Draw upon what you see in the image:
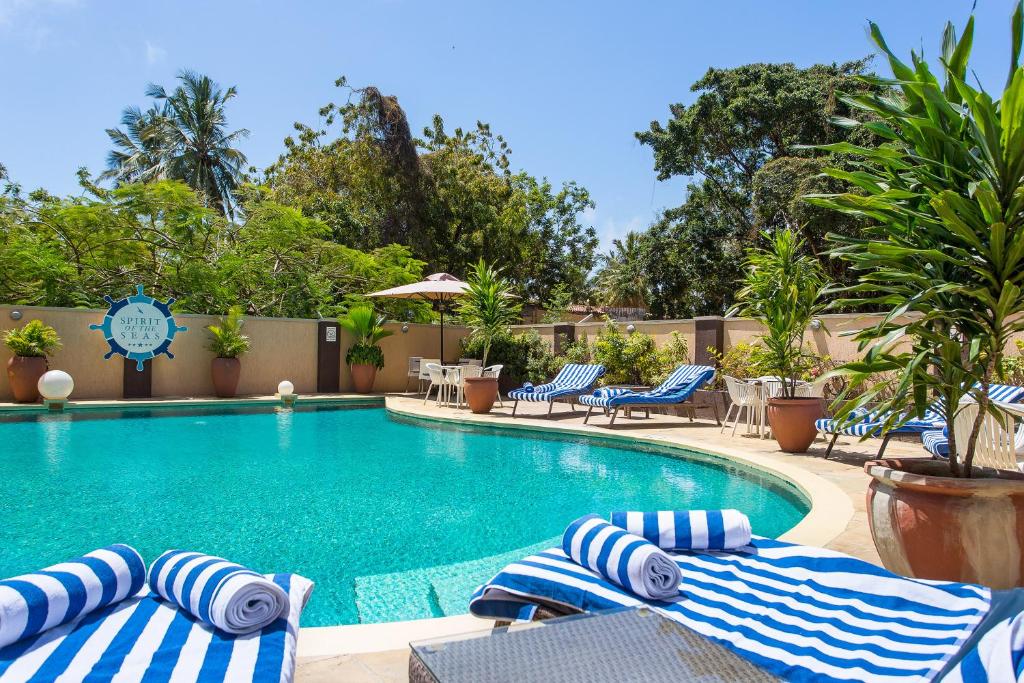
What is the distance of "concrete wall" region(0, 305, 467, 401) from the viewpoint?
41.5 feet

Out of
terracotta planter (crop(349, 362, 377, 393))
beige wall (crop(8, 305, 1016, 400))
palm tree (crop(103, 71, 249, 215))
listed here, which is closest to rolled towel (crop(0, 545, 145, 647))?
beige wall (crop(8, 305, 1016, 400))

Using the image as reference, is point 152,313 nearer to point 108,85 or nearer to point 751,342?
point 108,85

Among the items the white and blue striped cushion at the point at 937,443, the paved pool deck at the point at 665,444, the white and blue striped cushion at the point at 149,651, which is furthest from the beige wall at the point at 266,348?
the white and blue striped cushion at the point at 149,651

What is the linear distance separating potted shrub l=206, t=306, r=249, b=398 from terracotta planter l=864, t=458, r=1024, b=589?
42.7 feet

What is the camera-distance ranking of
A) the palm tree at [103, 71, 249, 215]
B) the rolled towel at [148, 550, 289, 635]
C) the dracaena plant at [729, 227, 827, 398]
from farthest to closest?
the palm tree at [103, 71, 249, 215]
the dracaena plant at [729, 227, 827, 398]
the rolled towel at [148, 550, 289, 635]

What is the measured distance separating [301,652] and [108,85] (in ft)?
65.3

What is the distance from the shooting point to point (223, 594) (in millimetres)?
1929

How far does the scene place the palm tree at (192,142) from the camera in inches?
1109

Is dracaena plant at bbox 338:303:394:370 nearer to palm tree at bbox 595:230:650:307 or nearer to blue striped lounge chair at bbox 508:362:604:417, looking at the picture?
blue striped lounge chair at bbox 508:362:604:417

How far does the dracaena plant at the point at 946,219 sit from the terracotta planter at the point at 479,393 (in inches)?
334

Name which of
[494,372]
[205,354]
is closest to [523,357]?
[494,372]

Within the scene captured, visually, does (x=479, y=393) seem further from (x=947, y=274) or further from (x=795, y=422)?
(x=947, y=274)

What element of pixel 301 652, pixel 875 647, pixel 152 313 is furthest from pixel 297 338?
pixel 875 647

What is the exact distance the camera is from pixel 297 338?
49.8ft
